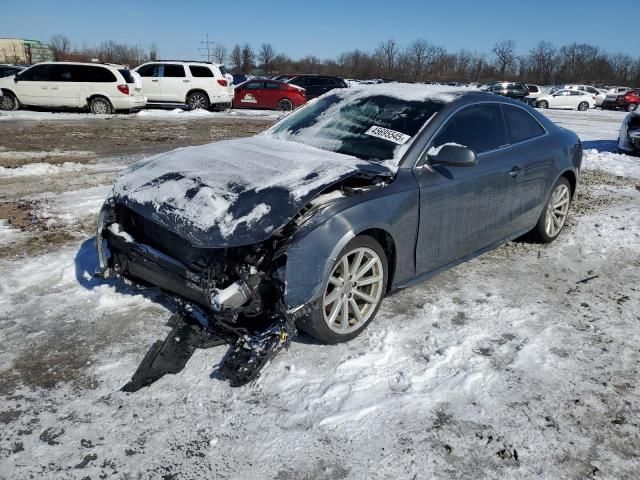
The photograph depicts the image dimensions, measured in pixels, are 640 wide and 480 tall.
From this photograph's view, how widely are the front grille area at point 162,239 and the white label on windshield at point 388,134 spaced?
1.60 meters

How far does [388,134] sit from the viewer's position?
3812 millimetres

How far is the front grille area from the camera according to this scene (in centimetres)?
311

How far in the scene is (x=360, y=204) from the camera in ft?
10.4

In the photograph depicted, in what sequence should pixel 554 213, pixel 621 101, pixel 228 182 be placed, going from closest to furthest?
pixel 228 182, pixel 554 213, pixel 621 101

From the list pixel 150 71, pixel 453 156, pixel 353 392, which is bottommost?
pixel 353 392

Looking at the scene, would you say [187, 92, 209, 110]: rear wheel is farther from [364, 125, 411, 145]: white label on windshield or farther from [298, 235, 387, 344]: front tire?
[298, 235, 387, 344]: front tire

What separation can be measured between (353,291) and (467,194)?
4.15 feet

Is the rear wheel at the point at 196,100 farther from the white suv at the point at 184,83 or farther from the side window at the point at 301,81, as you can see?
the side window at the point at 301,81

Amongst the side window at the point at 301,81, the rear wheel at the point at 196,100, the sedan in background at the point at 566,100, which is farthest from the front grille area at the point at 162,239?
the sedan in background at the point at 566,100

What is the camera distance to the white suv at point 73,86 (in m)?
16.9

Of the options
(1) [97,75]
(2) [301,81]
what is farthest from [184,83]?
(2) [301,81]

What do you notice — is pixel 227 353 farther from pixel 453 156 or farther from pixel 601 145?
pixel 601 145

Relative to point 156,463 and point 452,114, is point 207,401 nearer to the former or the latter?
point 156,463

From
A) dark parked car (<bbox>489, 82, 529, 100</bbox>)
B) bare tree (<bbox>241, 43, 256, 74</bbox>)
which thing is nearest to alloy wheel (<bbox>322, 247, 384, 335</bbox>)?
dark parked car (<bbox>489, 82, 529, 100</bbox>)
